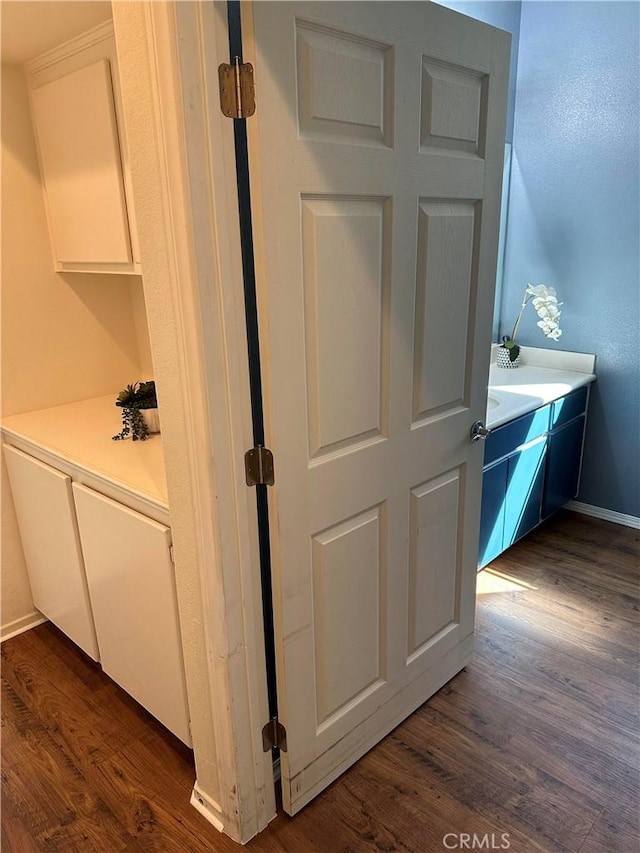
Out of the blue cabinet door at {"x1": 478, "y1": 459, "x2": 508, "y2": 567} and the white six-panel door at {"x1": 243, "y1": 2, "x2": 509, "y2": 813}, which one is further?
the blue cabinet door at {"x1": 478, "y1": 459, "x2": 508, "y2": 567}

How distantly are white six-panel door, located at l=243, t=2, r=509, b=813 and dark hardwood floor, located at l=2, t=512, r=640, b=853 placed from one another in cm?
14

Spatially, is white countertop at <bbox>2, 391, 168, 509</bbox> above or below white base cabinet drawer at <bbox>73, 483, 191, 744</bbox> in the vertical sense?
above

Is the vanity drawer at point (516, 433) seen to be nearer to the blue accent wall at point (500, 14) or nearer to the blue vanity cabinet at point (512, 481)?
the blue vanity cabinet at point (512, 481)

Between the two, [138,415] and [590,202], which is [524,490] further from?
[138,415]

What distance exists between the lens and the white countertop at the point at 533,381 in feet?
8.39

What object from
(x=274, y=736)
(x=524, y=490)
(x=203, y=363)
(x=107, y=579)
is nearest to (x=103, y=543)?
(x=107, y=579)

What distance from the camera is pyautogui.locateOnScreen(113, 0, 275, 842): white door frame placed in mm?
1118

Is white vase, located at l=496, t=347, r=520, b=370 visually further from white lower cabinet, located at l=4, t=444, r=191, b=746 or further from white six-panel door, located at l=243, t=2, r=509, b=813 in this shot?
white lower cabinet, located at l=4, t=444, r=191, b=746

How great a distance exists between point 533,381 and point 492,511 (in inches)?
31.9

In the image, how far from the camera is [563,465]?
3.09m

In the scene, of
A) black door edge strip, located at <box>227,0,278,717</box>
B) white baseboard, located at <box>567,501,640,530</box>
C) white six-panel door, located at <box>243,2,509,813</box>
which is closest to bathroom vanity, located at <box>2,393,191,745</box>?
black door edge strip, located at <box>227,0,278,717</box>

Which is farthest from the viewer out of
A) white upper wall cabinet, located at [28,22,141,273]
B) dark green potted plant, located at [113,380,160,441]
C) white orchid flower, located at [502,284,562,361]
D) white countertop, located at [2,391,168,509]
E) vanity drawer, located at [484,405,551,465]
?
white orchid flower, located at [502,284,562,361]

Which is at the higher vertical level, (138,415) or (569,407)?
(138,415)

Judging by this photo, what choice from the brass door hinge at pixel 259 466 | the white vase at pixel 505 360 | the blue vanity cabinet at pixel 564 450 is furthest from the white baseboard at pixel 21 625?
the white vase at pixel 505 360
